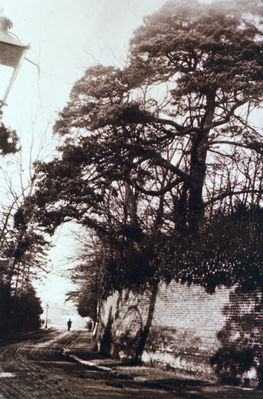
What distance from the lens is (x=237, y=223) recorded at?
431 inches

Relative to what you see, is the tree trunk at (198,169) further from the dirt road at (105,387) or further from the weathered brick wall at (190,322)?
the dirt road at (105,387)

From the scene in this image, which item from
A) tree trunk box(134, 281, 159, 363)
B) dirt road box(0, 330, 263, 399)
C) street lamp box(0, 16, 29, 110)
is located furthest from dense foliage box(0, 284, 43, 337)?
Result: street lamp box(0, 16, 29, 110)

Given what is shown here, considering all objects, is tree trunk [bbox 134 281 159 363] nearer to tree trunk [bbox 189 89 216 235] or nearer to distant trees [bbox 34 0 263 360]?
distant trees [bbox 34 0 263 360]

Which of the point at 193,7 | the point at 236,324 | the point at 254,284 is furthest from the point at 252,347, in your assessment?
the point at 193,7

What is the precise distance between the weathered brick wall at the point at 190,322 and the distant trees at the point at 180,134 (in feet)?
1.59

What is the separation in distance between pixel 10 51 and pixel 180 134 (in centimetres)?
852

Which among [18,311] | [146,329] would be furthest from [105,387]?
[18,311]

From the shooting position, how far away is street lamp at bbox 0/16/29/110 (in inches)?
200

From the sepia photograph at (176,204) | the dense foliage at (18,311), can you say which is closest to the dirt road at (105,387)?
the sepia photograph at (176,204)

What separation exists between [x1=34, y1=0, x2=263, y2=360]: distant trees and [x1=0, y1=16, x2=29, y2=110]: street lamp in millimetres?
5702

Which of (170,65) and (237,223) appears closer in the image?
(237,223)

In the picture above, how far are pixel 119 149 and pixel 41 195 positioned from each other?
2.93m

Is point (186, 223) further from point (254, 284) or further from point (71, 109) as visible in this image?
point (71, 109)

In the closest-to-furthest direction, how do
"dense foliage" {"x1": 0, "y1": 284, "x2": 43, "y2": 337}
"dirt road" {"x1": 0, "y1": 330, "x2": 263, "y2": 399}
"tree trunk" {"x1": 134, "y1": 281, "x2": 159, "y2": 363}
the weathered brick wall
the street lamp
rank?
the street lamp, "dirt road" {"x1": 0, "y1": 330, "x2": 263, "y2": 399}, the weathered brick wall, "tree trunk" {"x1": 134, "y1": 281, "x2": 159, "y2": 363}, "dense foliage" {"x1": 0, "y1": 284, "x2": 43, "y2": 337}
